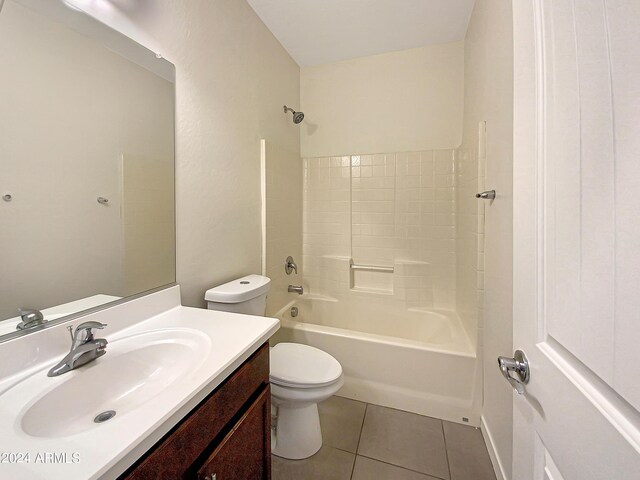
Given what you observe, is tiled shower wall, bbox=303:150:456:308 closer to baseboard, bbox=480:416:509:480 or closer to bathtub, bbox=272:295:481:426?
bathtub, bbox=272:295:481:426

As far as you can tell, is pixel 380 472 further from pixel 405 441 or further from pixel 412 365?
pixel 412 365

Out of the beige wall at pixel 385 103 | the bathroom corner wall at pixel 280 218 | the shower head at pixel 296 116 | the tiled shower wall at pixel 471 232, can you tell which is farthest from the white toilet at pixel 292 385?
the beige wall at pixel 385 103

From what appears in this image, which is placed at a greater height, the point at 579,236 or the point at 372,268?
the point at 579,236

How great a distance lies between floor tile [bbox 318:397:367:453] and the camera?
4.52 feet

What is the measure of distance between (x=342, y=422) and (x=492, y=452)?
0.77 metres

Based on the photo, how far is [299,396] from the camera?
1200 millimetres

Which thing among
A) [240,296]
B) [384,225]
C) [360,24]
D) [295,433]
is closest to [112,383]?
[240,296]

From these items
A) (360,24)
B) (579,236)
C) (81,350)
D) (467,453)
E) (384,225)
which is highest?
(360,24)

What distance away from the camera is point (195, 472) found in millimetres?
598

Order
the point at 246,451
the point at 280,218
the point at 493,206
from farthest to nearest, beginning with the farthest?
A: the point at 280,218 < the point at 493,206 < the point at 246,451

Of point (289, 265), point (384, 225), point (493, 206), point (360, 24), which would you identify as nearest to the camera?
point (493, 206)

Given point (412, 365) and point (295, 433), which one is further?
point (412, 365)

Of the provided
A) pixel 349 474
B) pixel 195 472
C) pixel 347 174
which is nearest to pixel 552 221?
pixel 195 472

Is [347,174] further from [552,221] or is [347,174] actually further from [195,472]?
[195,472]
